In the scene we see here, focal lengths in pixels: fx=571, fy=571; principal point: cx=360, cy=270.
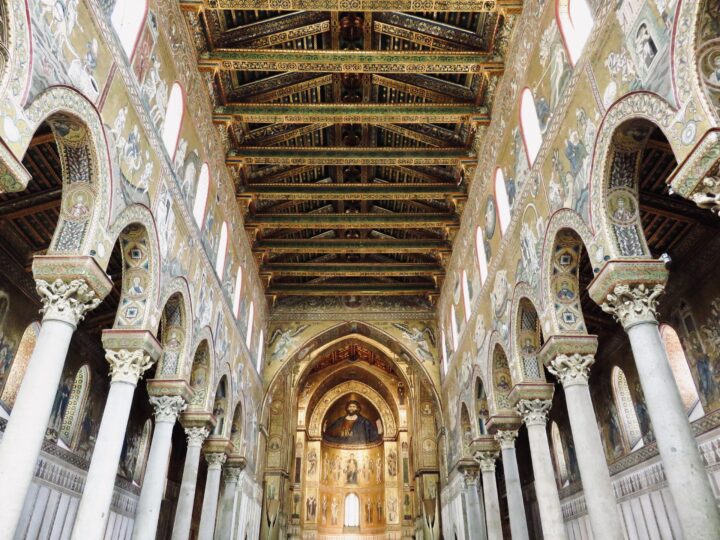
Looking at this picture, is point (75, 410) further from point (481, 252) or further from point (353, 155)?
→ point (481, 252)

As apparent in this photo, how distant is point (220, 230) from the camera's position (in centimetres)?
1695

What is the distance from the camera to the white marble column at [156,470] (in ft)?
37.1

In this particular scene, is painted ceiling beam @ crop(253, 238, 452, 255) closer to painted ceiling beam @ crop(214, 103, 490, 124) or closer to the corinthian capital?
painted ceiling beam @ crop(214, 103, 490, 124)

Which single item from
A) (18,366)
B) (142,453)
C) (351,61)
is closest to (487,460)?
(351,61)

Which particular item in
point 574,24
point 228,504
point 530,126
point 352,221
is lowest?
point 228,504

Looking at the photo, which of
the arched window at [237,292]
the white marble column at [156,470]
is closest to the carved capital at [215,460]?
the arched window at [237,292]

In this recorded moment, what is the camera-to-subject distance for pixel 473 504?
63.6ft

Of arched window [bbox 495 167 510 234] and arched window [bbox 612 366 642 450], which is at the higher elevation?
arched window [bbox 495 167 510 234]

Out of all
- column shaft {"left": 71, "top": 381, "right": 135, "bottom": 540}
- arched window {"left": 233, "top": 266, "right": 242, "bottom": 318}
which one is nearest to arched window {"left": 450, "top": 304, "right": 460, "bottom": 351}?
arched window {"left": 233, "top": 266, "right": 242, "bottom": 318}

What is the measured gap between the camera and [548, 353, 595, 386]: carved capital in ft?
33.7

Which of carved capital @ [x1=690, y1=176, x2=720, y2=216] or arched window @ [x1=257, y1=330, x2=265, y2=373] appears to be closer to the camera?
carved capital @ [x1=690, y1=176, x2=720, y2=216]

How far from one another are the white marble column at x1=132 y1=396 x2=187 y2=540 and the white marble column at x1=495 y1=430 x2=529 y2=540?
26.9ft

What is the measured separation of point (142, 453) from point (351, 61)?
16.0 m

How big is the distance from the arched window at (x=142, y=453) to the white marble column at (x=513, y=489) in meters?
13.3
